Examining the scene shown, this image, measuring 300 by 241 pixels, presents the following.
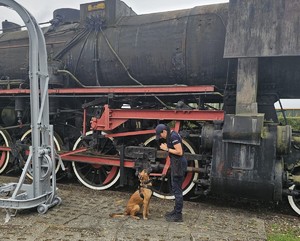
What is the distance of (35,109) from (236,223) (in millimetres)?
3225

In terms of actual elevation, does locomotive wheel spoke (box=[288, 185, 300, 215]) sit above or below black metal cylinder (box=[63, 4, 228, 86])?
below

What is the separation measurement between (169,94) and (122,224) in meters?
2.22

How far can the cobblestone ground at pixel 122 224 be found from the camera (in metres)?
3.92

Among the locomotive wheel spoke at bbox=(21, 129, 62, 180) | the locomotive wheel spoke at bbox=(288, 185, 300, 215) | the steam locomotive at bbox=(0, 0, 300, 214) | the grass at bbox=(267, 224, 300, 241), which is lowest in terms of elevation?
the grass at bbox=(267, 224, 300, 241)

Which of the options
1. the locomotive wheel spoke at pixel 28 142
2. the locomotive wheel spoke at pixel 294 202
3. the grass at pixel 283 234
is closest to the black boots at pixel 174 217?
the grass at pixel 283 234

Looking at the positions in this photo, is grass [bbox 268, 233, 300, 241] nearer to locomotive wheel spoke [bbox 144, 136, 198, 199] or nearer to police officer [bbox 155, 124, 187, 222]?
police officer [bbox 155, 124, 187, 222]

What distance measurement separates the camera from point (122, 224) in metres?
4.28

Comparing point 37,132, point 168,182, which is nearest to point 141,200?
point 168,182

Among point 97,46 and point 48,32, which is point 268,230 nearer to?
point 97,46

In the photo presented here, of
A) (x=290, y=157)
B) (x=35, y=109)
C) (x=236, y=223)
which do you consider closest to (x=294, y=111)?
(x=290, y=157)

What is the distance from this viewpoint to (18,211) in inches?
187

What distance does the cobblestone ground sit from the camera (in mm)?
3918

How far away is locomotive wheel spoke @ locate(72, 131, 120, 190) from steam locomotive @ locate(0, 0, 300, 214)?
0.02m

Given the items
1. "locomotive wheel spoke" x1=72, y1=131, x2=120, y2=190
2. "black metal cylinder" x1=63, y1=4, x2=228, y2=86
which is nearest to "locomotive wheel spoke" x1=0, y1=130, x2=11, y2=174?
"locomotive wheel spoke" x1=72, y1=131, x2=120, y2=190
